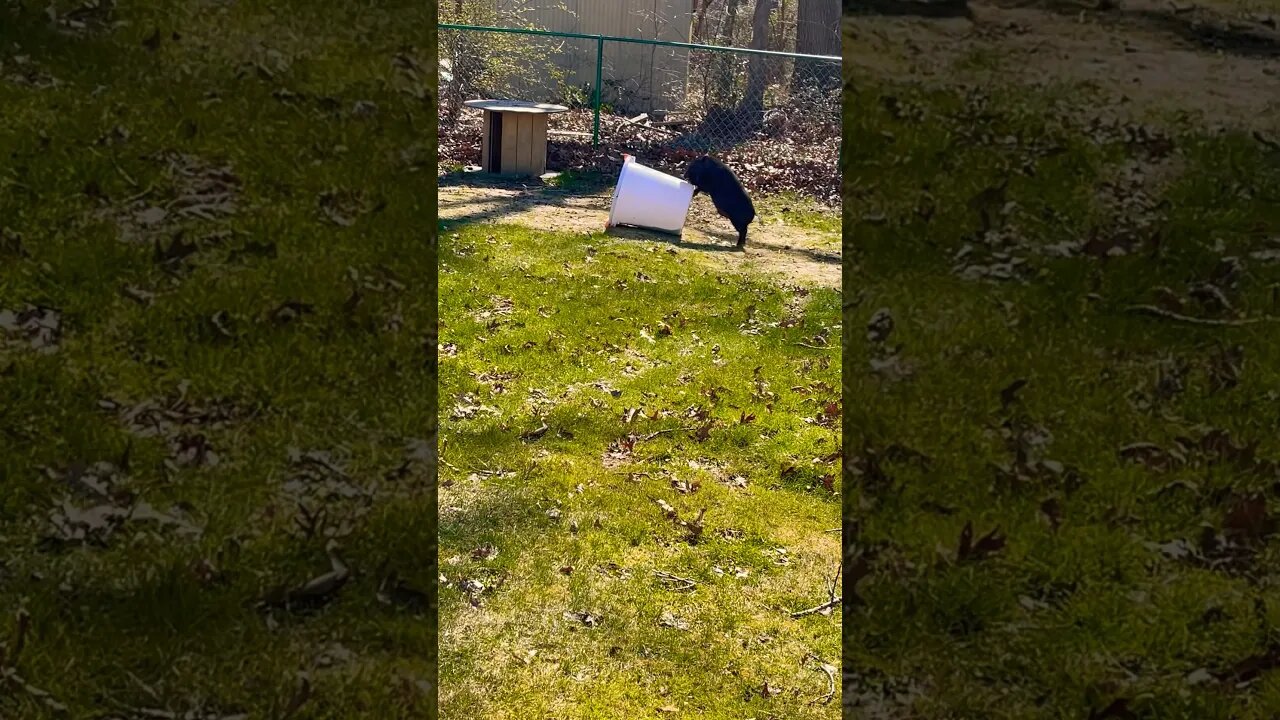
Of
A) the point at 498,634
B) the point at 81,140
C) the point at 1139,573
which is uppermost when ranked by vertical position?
the point at 81,140

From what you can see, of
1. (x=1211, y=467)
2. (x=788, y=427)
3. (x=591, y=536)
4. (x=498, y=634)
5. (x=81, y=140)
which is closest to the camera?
(x=81, y=140)

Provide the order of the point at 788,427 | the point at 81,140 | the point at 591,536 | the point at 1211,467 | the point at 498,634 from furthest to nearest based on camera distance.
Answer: the point at 788,427 → the point at 591,536 → the point at 498,634 → the point at 1211,467 → the point at 81,140

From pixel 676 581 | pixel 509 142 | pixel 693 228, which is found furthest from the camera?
pixel 509 142

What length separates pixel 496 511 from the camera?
16.0 ft

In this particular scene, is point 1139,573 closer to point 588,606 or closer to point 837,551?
point 588,606

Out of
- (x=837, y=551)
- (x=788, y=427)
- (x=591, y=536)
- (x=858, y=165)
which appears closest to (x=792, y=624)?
(x=837, y=551)

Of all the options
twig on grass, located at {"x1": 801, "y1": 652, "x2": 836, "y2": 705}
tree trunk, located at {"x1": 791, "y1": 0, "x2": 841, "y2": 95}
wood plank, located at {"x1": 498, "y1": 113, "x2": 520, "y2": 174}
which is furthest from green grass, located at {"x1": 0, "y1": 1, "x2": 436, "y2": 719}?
tree trunk, located at {"x1": 791, "y1": 0, "x2": 841, "y2": 95}

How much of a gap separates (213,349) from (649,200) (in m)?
8.76

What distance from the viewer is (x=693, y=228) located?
11.1 m

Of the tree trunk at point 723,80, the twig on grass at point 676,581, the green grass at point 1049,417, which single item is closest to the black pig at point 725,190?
the twig on grass at point 676,581

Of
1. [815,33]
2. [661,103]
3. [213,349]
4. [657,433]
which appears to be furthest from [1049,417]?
[661,103]

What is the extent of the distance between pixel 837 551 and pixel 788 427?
4.36ft

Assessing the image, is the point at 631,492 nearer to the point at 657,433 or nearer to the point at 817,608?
the point at 657,433

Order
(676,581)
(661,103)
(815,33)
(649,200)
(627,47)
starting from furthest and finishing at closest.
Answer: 1. (627,47)
2. (661,103)
3. (815,33)
4. (649,200)
5. (676,581)
